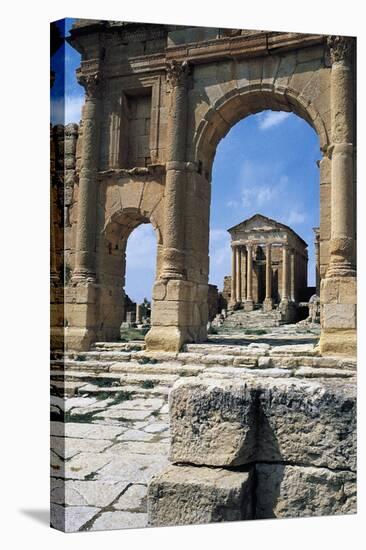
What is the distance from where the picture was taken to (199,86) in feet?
33.6

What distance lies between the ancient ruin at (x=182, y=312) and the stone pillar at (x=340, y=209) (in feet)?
0.10

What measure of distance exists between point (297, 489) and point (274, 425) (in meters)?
0.42

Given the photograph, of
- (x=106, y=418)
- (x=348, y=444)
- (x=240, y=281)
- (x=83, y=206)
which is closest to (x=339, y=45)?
(x=83, y=206)

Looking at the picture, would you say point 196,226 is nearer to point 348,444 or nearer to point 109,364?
point 109,364

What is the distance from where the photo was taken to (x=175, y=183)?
10.3 meters

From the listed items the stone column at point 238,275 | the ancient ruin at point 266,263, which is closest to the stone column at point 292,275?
the ancient ruin at point 266,263

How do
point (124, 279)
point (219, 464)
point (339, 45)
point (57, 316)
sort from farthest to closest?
1. point (124, 279)
2. point (339, 45)
3. point (57, 316)
4. point (219, 464)

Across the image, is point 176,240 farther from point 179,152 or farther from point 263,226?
point 263,226

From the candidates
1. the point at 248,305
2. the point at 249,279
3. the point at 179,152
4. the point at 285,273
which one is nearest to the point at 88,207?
the point at 179,152

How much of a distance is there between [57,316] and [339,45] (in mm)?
6676

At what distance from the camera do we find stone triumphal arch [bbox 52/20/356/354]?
359 inches

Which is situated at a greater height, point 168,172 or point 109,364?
point 168,172

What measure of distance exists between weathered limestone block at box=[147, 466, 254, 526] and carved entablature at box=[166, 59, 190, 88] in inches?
310

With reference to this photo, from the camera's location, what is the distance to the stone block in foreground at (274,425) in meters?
3.51
